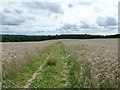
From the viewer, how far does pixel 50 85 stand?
41.0ft

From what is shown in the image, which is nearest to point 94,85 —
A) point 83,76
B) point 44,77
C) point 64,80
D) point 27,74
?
point 83,76

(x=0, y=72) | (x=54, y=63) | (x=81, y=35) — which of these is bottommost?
(x=81, y=35)

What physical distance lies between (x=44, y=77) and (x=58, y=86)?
8.46 ft

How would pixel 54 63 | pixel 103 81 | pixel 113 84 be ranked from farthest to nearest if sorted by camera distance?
pixel 54 63 < pixel 103 81 < pixel 113 84

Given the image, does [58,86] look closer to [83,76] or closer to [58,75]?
[83,76]

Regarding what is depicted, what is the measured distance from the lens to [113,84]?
28.9ft

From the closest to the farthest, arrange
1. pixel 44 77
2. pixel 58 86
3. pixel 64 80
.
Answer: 1. pixel 58 86
2. pixel 64 80
3. pixel 44 77

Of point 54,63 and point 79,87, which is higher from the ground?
point 79,87

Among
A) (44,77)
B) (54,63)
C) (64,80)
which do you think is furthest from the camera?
(54,63)

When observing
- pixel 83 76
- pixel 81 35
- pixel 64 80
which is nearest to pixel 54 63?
pixel 64 80

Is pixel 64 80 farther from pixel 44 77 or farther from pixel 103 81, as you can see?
pixel 103 81

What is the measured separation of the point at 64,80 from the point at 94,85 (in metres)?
4.10

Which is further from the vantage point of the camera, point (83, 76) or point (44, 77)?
point (44, 77)

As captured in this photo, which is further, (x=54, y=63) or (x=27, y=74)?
(x=54, y=63)
